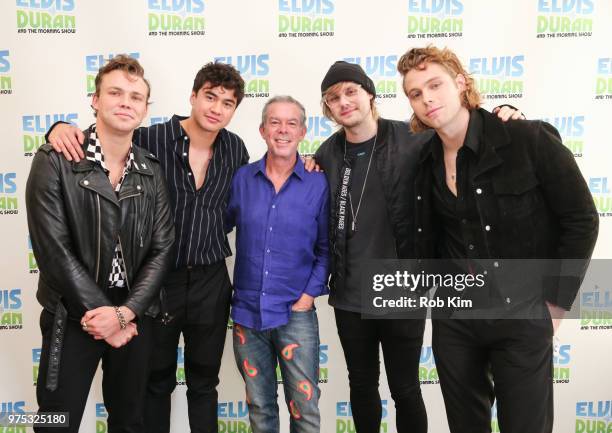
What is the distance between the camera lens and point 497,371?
5.60 feet

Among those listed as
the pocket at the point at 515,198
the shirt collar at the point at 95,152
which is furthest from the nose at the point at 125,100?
the pocket at the point at 515,198

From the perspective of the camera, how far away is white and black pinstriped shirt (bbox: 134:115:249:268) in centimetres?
209

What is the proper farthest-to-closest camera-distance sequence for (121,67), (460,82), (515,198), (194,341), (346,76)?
1. (194,341)
2. (346,76)
3. (121,67)
4. (460,82)
5. (515,198)

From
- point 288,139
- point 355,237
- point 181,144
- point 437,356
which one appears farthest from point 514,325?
point 181,144

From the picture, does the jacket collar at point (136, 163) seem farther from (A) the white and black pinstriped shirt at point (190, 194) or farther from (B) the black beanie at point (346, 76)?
(B) the black beanie at point (346, 76)

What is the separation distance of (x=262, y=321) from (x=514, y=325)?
38.9 inches

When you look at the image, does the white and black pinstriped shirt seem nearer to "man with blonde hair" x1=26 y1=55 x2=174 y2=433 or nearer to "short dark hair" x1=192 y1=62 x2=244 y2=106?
"man with blonde hair" x1=26 y1=55 x2=174 y2=433

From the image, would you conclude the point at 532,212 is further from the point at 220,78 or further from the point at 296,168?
the point at 220,78

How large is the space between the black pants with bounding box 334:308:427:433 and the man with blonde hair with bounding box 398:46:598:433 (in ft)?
0.99

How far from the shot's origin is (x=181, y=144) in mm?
2152

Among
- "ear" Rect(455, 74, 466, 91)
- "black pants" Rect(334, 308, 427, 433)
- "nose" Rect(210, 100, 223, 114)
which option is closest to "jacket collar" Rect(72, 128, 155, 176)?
"nose" Rect(210, 100, 223, 114)

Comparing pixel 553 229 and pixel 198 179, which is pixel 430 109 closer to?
pixel 553 229

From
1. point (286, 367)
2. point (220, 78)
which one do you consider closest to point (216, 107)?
point (220, 78)

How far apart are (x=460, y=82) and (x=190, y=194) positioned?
3.94 ft
